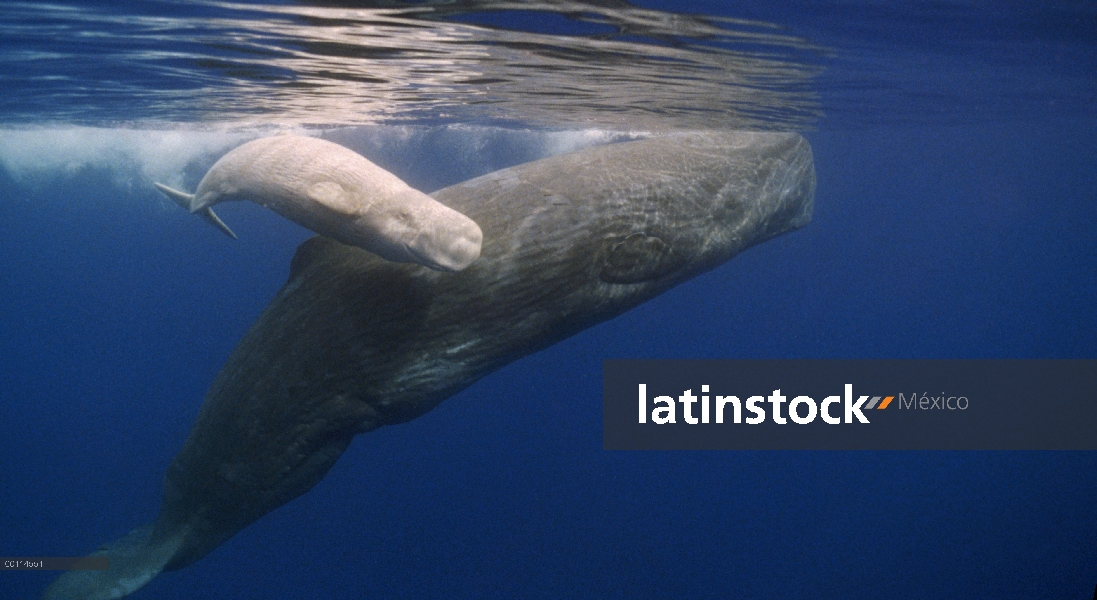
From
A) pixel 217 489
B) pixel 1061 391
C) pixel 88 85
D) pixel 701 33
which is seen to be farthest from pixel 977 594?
pixel 88 85

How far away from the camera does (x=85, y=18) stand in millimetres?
8289

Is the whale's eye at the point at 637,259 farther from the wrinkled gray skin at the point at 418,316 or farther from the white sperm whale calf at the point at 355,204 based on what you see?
the white sperm whale calf at the point at 355,204

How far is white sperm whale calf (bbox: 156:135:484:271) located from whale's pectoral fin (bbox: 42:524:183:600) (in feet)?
12.1

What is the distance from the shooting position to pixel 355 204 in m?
4.24

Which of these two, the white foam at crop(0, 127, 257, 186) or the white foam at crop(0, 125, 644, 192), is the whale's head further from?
the white foam at crop(0, 127, 257, 186)

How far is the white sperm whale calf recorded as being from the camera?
4148 mm

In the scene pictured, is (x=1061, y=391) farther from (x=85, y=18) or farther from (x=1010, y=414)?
(x=85, y=18)

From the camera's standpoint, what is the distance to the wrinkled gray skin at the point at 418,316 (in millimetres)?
4930

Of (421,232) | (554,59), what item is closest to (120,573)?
(421,232)

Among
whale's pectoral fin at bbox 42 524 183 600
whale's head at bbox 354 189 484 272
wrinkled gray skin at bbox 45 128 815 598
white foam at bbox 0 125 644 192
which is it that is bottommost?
whale's pectoral fin at bbox 42 524 183 600

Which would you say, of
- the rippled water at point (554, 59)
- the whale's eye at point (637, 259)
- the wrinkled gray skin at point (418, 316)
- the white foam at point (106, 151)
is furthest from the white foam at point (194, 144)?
the whale's eye at point (637, 259)

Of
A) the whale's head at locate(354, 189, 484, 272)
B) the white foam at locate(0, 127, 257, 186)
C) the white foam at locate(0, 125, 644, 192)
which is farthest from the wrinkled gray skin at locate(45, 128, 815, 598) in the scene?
the white foam at locate(0, 127, 257, 186)

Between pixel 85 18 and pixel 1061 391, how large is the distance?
20.5 metres

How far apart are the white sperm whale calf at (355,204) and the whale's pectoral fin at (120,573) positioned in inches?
145
